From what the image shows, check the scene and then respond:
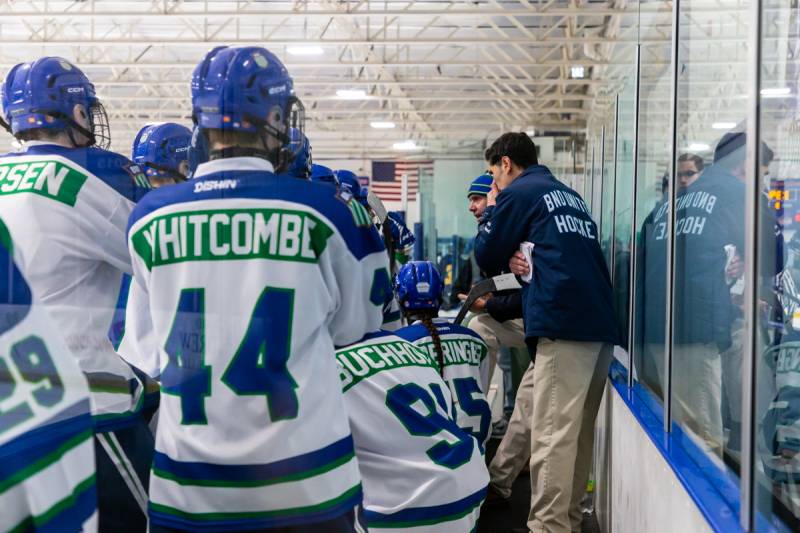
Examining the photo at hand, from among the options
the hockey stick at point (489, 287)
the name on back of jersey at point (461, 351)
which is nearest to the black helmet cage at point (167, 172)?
the name on back of jersey at point (461, 351)

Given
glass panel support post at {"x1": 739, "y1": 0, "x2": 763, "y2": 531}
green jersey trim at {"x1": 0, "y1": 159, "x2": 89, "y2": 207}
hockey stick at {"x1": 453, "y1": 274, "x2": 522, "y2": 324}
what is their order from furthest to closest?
1. hockey stick at {"x1": 453, "y1": 274, "x2": 522, "y2": 324}
2. glass panel support post at {"x1": 739, "y1": 0, "x2": 763, "y2": 531}
3. green jersey trim at {"x1": 0, "y1": 159, "x2": 89, "y2": 207}

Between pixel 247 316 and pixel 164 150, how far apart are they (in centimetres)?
22

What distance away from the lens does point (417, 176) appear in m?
3.71

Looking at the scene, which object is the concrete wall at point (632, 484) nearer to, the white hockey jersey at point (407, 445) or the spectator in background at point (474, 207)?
the white hockey jersey at point (407, 445)

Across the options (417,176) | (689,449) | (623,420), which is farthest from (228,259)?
(417,176)

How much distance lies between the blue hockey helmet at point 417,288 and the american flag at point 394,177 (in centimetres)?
24

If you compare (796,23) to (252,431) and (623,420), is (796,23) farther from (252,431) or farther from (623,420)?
(623,420)

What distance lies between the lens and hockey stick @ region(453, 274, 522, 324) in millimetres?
2930

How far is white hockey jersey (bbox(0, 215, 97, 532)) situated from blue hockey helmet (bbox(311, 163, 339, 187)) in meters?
0.40

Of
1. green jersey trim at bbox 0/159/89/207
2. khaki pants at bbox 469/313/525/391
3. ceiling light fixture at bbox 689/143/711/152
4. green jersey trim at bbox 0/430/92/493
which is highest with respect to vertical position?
ceiling light fixture at bbox 689/143/711/152

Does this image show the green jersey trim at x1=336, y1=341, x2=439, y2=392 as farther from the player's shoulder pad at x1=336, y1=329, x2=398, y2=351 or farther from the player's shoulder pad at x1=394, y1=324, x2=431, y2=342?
the player's shoulder pad at x1=394, y1=324, x2=431, y2=342

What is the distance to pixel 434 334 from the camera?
237 cm

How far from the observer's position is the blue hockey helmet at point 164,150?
981mm

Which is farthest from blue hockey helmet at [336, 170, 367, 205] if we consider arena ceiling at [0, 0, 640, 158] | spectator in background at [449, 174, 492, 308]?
spectator in background at [449, 174, 492, 308]
